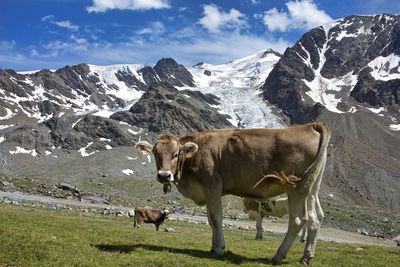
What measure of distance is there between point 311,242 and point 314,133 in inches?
154

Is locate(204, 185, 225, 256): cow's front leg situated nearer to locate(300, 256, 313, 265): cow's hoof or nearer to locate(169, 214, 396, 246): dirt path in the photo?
locate(300, 256, 313, 265): cow's hoof

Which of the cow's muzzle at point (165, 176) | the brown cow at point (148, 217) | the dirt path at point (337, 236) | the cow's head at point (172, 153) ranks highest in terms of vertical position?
the cow's head at point (172, 153)

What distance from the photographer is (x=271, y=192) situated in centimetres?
1756

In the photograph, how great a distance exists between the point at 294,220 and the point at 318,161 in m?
2.24

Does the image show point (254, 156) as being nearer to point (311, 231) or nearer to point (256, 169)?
point (256, 169)

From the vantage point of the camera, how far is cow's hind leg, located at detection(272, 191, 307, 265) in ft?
56.2

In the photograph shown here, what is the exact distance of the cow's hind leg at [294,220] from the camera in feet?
56.2

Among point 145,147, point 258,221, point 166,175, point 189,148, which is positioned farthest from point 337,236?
point 166,175

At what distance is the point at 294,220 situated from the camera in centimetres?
1723

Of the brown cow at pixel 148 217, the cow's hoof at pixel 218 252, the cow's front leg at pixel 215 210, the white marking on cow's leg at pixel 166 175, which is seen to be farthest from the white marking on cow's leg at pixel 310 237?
the brown cow at pixel 148 217

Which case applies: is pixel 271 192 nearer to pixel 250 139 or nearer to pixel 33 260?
pixel 250 139

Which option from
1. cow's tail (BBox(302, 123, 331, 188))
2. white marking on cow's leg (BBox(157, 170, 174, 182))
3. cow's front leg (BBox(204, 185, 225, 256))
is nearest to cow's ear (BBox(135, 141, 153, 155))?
white marking on cow's leg (BBox(157, 170, 174, 182))

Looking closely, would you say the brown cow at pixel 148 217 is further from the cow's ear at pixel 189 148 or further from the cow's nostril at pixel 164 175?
the cow's nostril at pixel 164 175

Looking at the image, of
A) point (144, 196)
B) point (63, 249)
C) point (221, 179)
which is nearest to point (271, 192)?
point (221, 179)
